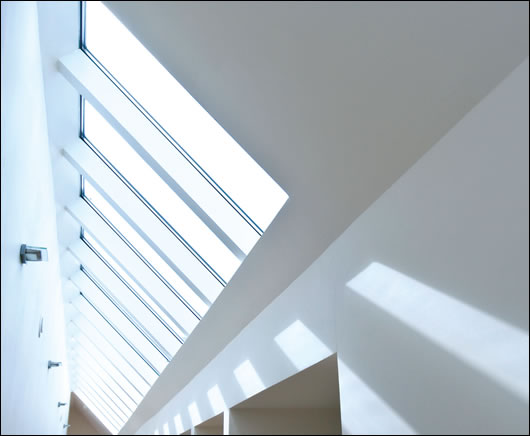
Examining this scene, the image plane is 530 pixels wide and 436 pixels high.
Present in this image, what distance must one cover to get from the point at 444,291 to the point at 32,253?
3.14 m

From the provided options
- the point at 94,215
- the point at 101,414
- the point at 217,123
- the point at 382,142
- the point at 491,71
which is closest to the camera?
the point at 491,71

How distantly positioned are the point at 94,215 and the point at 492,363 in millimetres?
6349

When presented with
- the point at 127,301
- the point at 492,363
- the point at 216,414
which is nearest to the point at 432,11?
the point at 492,363

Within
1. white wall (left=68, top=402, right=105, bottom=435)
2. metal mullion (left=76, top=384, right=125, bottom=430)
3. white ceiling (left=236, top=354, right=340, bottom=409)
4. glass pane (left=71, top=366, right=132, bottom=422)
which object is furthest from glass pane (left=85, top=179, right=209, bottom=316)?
white wall (left=68, top=402, right=105, bottom=435)

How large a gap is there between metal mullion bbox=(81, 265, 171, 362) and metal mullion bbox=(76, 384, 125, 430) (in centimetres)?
978

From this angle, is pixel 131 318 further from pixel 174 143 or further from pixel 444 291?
pixel 444 291

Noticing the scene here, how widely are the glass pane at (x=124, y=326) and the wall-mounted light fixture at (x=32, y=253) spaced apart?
5.72m

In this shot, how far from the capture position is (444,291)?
305 cm

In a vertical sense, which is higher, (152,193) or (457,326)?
(152,193)

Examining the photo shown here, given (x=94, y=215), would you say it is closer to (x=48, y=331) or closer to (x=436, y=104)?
(x=48, y=331)

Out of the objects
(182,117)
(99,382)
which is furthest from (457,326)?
(99,382)

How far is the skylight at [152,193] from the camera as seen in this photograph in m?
4.73

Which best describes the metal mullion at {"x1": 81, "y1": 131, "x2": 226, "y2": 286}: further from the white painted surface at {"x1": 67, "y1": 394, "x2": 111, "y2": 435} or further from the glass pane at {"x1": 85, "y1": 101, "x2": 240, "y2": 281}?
the white painted surface at {"x1": 67, "y1": 394, "x2": 111, "y2": 435}

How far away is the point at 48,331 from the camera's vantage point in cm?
818
